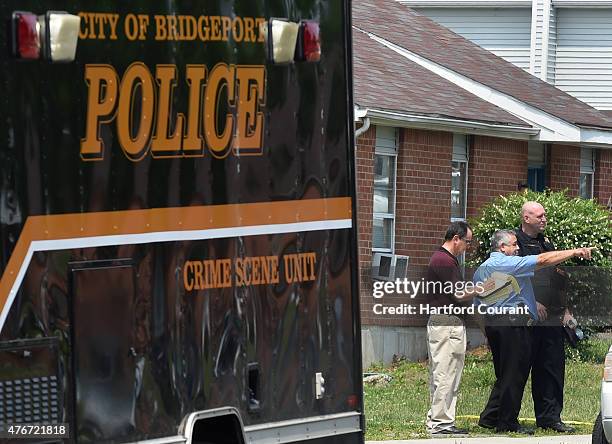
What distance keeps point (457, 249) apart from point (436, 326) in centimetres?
70

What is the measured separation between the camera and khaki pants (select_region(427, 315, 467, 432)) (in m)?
14.1

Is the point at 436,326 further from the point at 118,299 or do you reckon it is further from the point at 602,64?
the point at 602,64

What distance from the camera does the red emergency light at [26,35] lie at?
21.5 feet

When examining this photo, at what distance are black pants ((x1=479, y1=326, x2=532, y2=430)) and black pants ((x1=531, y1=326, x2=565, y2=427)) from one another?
Answer: 0.18 m

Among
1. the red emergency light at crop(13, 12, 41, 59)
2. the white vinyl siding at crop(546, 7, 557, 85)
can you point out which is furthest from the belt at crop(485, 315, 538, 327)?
the white vinyl siding at crop(546, 7, 557, 85)

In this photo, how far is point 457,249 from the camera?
1398 centimetres

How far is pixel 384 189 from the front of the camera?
22.7m

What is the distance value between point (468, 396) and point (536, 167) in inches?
409

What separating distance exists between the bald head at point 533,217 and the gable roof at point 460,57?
34.9 ft

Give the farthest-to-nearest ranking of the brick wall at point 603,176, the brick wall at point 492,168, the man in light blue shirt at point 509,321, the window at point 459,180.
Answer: the brick wall at point 603,176, the brick wall at point 492,168, the window at point 459,180, the man in light blue shirt at point 509,321

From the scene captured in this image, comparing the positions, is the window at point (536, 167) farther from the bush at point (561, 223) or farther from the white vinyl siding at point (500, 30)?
the white vinyl siding at point (500, 30)

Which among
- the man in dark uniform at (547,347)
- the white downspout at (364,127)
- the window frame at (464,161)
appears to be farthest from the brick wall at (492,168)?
the man in dark uniform at (547,347)

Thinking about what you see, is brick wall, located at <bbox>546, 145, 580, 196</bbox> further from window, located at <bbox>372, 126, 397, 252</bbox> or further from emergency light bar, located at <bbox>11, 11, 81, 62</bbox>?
emergency light bar, located at <bbox>11, 11, 81, 62</bbox>

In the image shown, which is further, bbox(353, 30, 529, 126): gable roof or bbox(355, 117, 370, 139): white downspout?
bbox(353, 30, 529, 126): gable roof
